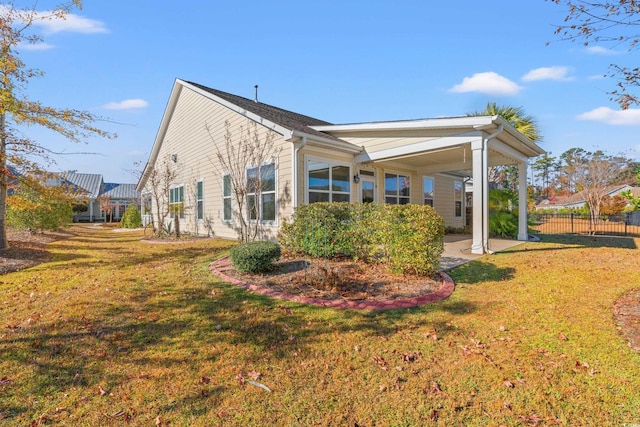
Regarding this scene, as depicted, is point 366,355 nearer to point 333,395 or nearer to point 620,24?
point 333,395

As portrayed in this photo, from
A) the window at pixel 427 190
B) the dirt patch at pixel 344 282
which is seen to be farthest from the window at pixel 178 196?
the window at pixel 427 190

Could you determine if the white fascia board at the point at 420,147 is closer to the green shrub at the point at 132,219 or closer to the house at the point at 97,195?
the green shrub at the point at 132,219

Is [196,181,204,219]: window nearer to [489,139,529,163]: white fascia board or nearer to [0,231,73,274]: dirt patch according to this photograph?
[0,231,73,274]: dirt patch

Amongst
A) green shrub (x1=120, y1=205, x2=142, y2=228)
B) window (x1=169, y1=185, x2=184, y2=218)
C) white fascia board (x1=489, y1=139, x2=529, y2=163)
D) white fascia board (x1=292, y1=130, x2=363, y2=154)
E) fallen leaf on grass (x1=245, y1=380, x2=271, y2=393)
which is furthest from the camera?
green shrub (x1=120, y1=205, x2=142, y2=228)

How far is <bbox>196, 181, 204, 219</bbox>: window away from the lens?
13.8 metres

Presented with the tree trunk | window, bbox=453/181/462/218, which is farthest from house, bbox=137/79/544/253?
the tree trunk

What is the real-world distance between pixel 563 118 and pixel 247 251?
10898 millimetres

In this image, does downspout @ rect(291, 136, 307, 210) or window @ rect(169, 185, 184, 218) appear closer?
downspout @ rect(291, 136, 307, 210)

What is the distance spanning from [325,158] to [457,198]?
35.8ft

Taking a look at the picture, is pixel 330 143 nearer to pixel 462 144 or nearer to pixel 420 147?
pixel 420 147

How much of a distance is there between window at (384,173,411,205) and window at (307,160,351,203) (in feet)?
8.45

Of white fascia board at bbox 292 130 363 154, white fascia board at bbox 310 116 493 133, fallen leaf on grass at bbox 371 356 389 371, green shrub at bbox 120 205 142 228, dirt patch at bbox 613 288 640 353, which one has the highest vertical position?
white fascia board at bbox 310 116 493 133

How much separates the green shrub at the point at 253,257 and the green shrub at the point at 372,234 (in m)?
1.20

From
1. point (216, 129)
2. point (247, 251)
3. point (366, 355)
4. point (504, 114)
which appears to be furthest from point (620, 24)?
point (504, 114)
